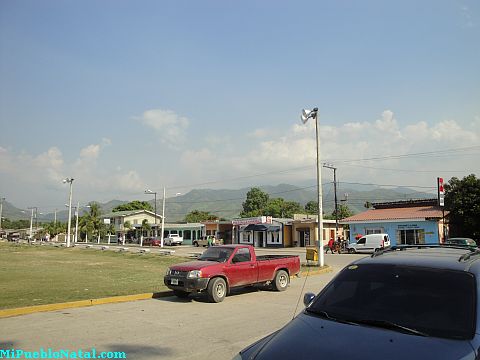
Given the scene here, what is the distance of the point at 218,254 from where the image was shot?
530 inches

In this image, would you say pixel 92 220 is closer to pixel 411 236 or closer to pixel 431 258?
pixel 411 236

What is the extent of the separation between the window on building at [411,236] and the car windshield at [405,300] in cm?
4316

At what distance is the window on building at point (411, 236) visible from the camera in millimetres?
44438

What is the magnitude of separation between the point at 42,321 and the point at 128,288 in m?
5.23

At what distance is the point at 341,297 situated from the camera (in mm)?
4387

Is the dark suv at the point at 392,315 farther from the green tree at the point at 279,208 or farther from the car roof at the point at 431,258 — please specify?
the green tree at the point at 279,208

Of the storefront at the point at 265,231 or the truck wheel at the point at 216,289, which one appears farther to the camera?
the storefront at the point at 265,231

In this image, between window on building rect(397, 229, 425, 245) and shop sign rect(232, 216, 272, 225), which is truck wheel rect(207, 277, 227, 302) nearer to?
window on building rect(397, 229, 425, 245)

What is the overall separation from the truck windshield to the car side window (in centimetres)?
23

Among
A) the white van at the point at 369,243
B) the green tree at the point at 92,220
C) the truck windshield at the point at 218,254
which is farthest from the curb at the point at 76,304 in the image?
the green tree at the point at 92,220

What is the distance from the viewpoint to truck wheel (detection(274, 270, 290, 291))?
14.3 m

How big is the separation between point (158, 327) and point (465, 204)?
145ft

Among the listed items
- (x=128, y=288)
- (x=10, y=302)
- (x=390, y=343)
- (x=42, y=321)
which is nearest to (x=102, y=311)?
(x=42, y=321)

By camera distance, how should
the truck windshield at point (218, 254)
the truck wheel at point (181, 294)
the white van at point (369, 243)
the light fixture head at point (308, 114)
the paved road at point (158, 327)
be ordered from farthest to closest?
the white van at point (369, 243) → the light fixture head at point (308, 114) → the truck windshield at point (218, 254) → the truck wheel at point (181, 294) → the paved road at point (158, 327)
